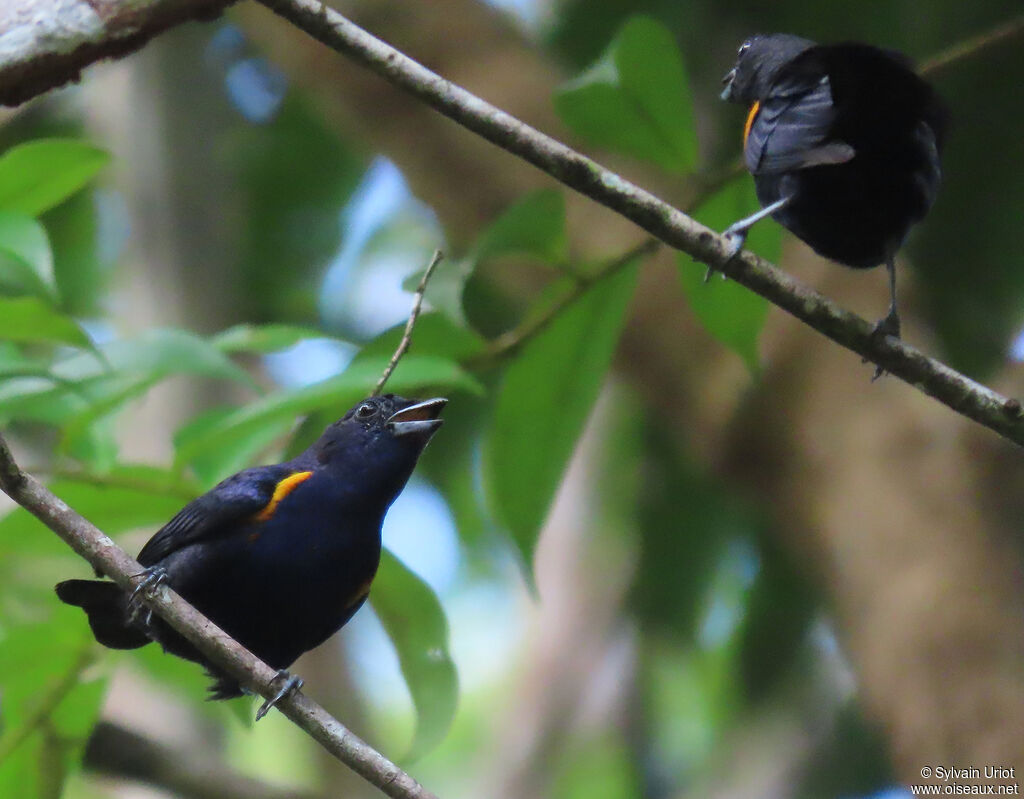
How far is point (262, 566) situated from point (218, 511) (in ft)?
0.64

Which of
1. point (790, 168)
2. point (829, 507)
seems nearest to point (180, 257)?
point (829, 507)

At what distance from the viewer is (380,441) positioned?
11.9 feet

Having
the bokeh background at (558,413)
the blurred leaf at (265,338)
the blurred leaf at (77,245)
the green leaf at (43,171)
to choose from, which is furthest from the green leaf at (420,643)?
the blurred leaf at (77,245)

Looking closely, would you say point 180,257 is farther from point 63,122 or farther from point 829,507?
point 829,507

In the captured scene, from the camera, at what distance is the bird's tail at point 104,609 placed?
10.3ft

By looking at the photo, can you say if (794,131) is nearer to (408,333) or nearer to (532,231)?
(532,231)

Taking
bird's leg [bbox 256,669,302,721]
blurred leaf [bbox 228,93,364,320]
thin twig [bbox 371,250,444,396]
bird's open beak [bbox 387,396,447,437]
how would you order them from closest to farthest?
bird's leg [bbox 256,669,302,721] → thin twig [bbox 371,250,444,396] → bird's open beak [bbox 387,396,447,437] → blurred leaf [bbox 228,93,364,320]

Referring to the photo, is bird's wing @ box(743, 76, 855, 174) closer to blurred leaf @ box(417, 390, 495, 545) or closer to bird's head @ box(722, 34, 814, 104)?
bird's head @ box(722, 34, 814, 104)

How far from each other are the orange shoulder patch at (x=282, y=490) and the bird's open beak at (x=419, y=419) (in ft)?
0.97

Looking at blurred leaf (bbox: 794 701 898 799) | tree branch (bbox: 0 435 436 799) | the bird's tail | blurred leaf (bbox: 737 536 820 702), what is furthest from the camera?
blurred leaf (bbox: 737 536 820 702)

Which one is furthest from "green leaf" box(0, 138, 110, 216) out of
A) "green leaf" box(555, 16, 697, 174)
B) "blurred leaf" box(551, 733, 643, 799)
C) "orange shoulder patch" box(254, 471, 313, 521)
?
"blurred leaf" box(551, 733, 643, 799)

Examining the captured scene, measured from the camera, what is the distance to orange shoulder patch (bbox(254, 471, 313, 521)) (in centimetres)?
336

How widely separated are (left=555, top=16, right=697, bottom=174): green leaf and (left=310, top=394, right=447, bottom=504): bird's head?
2.97 ft

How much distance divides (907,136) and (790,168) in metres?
0.40
